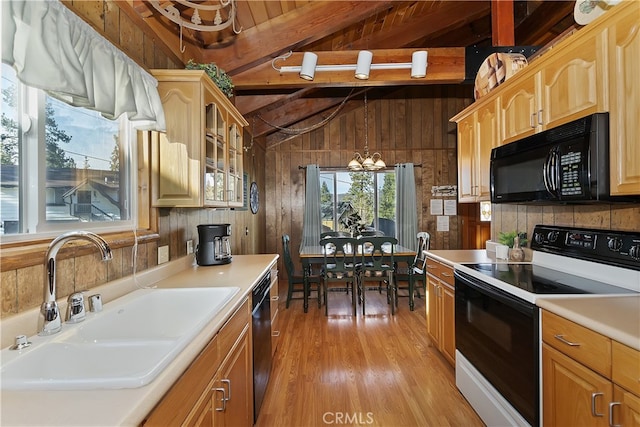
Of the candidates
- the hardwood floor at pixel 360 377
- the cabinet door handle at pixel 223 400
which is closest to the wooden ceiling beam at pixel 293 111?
the hardwood floor at pixel 360 377

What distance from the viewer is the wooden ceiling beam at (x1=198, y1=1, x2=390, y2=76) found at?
2.90m

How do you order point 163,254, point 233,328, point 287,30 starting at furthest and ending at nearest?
1. point 287,30
2. point 163,254
3. point 233,328

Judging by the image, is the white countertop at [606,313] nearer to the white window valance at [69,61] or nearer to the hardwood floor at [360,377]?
the hardwood floor at [360,377]

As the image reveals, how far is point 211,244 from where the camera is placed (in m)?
2.45

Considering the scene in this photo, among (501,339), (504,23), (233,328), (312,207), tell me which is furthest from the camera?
(312,207)

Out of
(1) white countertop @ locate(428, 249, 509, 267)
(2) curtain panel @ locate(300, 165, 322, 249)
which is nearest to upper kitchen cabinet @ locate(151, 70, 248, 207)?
(1) white countertop @ locate(428, 249, 509, 267)

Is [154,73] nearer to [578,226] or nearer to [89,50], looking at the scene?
[89,50]

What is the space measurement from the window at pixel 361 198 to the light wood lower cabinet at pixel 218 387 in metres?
4.32

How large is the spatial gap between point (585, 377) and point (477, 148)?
77.7 inches

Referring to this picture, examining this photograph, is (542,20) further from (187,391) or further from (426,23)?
(187,391)

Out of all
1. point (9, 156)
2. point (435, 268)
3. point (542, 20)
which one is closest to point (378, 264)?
point (435, 268)

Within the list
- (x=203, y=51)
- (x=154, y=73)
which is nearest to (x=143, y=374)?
(x=154, y=73)

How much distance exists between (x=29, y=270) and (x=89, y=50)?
890mm

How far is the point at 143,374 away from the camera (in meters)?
0.76
